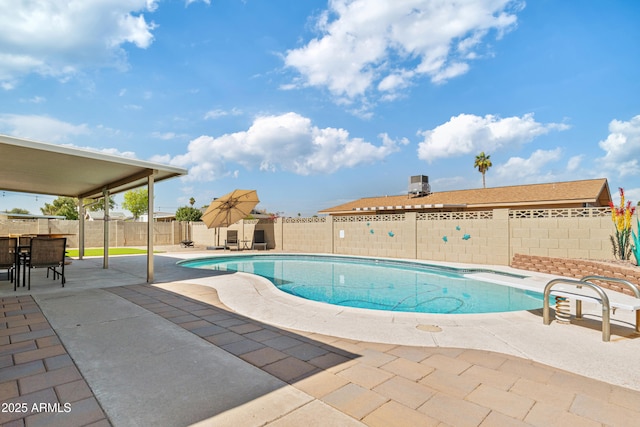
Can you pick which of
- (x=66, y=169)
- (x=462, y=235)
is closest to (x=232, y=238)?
(x=66, y=169)

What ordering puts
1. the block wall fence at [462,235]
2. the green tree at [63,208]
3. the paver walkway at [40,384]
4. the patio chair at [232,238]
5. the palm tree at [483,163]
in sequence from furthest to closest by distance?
the green tree at [63,208]
the palm tree at [483,163]
the patio chair at [232,238]
the block wall fence at [462,235]
the paver walkway at [40,384]

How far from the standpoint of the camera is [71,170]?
327 inches

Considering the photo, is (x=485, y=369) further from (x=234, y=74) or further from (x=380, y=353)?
(x=234, y=74)

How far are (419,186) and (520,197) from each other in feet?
22.8

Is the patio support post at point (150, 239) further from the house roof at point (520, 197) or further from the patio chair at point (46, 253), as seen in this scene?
the house roof at point (520, 197)

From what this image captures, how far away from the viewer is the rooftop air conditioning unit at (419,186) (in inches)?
941

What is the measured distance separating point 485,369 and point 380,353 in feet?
3.29

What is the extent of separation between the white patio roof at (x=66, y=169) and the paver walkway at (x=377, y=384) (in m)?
3.66

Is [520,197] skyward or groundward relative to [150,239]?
skyward

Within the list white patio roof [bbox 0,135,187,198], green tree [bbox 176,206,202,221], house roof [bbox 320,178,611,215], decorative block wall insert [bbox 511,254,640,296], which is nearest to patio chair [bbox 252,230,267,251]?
house roof [bbox 320,178,611,215]

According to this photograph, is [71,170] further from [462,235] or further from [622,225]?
[622,225]

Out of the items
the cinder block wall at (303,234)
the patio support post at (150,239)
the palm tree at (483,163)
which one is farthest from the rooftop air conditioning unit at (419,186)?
the patio support post at (150,239)

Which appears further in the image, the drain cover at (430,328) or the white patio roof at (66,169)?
the white patio roof at (66,169)

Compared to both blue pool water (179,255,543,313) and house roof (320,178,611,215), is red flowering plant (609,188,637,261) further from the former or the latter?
house roof (320,178,611,215)
